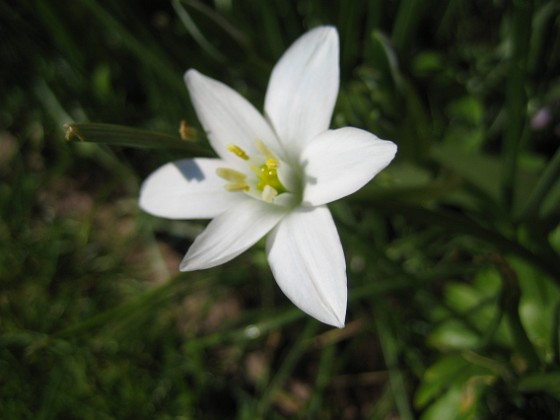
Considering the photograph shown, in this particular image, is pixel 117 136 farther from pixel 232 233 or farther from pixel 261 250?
pixel 261 250

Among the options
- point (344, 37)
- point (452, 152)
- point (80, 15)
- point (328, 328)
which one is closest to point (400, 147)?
point (452, 152)

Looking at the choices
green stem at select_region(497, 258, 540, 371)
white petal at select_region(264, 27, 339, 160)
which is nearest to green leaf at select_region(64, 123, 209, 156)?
white petal at select_region(264, 27, 339, 160)

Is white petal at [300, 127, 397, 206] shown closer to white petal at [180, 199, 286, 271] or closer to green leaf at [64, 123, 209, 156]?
white petal at [180, 199, 286, 271]

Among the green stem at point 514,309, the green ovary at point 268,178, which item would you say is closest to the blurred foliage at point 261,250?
the green stem at point 514,309

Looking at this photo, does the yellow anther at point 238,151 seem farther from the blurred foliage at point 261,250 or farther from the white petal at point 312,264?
the white petal at point 312,264

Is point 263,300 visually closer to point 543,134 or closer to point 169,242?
point 169,242

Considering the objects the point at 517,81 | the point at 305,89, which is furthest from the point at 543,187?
the point at 305,89
